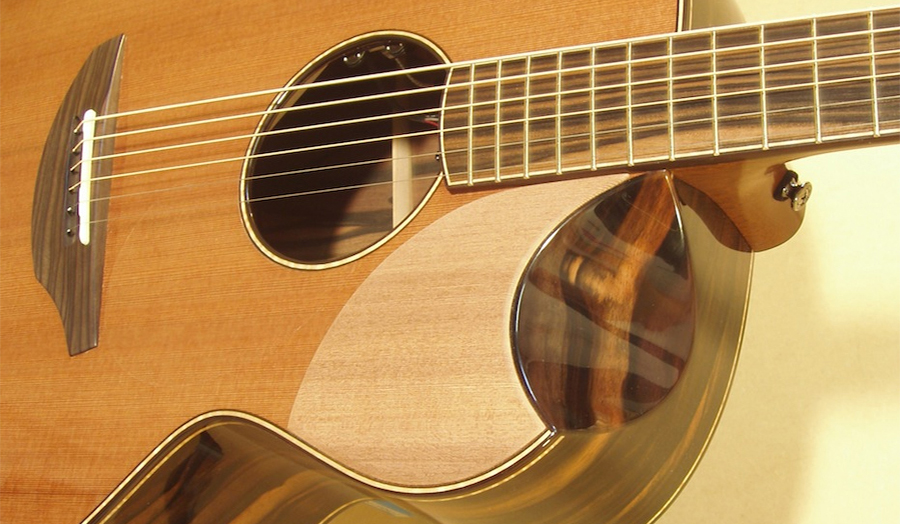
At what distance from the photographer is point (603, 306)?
58 cm

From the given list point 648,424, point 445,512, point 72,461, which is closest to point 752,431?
point 648,424

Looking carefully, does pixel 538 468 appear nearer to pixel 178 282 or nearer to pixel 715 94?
pixel 715 94

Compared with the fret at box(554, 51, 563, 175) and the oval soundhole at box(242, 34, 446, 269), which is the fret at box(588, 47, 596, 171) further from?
the oval soundhole at box(242, 34, 446, 269)

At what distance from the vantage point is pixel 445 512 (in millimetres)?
602

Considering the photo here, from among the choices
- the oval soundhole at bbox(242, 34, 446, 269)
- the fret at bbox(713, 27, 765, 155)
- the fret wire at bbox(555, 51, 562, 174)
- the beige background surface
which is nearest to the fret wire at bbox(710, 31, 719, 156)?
the fret at bbox(713, 27, 765, 155)

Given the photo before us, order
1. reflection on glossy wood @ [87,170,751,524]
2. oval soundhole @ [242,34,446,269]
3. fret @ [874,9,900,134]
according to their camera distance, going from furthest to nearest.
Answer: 1. oval soundhole @ [242,34,446,269]
2. reflection on glossy wood @ [87,170,751,524]
3. fret @ [874,9,900,134]

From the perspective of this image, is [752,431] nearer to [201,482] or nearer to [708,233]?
[708,233]

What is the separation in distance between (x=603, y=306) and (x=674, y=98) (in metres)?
0.15

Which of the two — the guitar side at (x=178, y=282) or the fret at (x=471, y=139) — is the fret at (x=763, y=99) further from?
the fret at (x=471, y=139)

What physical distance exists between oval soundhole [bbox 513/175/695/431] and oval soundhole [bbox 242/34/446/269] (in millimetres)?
156

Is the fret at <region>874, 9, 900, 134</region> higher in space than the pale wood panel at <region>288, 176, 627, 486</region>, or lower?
higher

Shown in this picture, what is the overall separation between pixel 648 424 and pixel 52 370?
56cm

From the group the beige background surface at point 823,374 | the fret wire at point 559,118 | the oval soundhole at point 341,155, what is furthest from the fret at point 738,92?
the beige background surface at point 823,374

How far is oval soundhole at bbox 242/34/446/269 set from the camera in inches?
28.5
